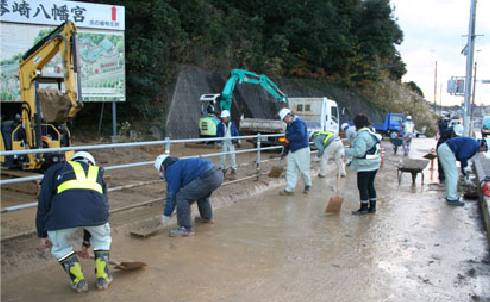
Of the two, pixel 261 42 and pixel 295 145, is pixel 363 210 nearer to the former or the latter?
pixel 295 145

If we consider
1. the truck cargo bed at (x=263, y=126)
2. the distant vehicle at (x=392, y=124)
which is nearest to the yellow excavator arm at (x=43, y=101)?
the truck cargo bed at (x=263, y=126)

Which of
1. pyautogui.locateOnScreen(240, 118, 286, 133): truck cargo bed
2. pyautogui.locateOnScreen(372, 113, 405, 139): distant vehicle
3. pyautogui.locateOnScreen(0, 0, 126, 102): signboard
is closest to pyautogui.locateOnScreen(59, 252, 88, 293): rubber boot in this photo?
pyautogui.locateOnScreen(240, 118, 286, 133): truck cargo bed

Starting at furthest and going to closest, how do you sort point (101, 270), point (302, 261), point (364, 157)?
1. point (364, 157)
2. point (302, 261)
3. point (101, 270)

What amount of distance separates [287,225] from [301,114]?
12.9 m

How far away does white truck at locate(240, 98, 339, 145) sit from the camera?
57.8ft

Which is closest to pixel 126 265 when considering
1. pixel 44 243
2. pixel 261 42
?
pixel 44 243

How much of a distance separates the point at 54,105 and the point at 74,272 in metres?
6.36

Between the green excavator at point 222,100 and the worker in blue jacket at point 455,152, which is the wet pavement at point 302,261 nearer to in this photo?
the worker in blue jacket at point 455,152

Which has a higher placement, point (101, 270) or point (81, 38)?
point (81, 38)

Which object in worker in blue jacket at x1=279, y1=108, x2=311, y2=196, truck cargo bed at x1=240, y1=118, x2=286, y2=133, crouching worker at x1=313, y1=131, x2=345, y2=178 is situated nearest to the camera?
worker in blue jacket at x1=279, y1=108, x2=311, y2=196

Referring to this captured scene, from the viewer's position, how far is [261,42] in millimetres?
31875

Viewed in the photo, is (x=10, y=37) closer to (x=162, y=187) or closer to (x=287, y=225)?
(x=162, y=187)

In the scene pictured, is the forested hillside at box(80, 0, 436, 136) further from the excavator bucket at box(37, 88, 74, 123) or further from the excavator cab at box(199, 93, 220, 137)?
the excavator bucket at box(37, 88, 74, 123)

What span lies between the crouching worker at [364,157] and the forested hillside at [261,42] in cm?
1499
